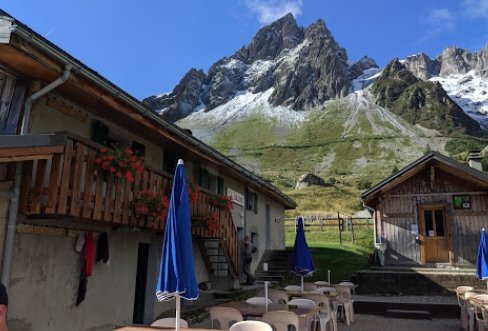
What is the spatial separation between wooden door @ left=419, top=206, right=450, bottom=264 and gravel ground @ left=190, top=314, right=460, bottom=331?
15.6 ft

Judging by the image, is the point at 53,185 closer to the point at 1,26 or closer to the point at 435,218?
the point at 1,26

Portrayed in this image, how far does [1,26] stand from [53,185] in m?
2.45

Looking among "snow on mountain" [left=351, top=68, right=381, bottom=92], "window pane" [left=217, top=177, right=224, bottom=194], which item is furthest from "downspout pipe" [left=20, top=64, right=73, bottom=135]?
"snow on mountain" [left=351, top=68, right=381, bottom=92]

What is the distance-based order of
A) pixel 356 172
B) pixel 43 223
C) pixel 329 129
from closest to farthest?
pixel 43 223 → pixel 356 172 → pixel 329 129

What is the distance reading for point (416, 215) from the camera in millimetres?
17141

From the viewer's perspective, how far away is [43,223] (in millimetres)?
7566

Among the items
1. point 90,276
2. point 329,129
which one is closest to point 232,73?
point 329,129

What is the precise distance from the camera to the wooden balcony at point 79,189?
6703 millimetres

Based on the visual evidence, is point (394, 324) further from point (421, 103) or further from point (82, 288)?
point (421, 103)

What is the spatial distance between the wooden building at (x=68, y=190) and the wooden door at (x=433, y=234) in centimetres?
989

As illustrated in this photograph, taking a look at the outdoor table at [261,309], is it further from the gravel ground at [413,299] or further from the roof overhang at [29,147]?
the gravel ground at [413,299]

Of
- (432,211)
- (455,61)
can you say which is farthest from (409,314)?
(455,61)

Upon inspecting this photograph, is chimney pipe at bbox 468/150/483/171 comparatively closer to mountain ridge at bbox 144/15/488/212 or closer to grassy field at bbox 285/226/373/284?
grassy field at bbox 285/226/373/284

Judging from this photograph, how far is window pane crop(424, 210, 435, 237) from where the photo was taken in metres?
17.1
